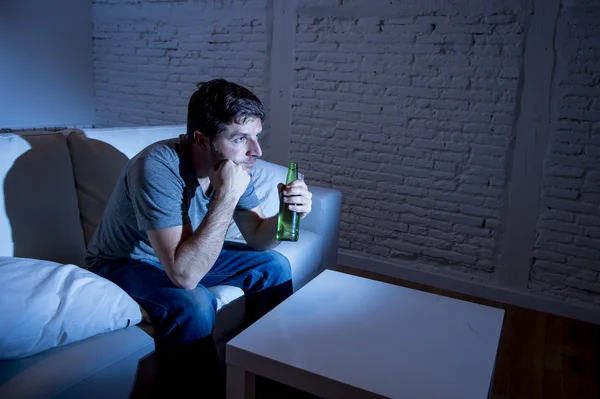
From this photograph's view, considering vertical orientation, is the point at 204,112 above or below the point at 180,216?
above

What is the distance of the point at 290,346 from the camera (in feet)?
4.14

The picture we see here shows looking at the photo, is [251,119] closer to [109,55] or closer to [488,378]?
[488,378]

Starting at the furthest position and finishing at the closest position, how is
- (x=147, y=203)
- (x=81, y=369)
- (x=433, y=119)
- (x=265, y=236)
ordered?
1. (x=433, y=119)
2. (x=265, y=236)
3. (x=147, y=203)
4. (x=81, y=369)

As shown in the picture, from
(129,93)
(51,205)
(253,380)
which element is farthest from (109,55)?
(253,380)

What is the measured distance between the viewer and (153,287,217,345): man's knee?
4.47 feet

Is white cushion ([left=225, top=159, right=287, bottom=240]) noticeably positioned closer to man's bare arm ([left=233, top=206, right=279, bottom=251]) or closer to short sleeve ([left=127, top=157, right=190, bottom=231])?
man's bare arm ([left=233, top=206, right=279, bottom=251])

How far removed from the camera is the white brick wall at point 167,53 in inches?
136

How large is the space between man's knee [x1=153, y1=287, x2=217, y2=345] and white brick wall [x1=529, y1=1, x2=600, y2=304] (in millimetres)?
2020

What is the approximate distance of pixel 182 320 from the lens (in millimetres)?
1362

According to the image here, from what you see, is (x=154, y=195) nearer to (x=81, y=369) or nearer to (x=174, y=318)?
(x=174, y=318)

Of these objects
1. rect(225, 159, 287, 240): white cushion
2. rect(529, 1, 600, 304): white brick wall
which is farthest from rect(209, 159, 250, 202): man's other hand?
rect(529, 1, 600, 304): white brick wall

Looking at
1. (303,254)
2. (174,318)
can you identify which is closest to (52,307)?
(174,318)

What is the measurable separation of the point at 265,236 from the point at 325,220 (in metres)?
0.60

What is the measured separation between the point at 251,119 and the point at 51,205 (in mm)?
773
